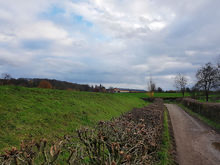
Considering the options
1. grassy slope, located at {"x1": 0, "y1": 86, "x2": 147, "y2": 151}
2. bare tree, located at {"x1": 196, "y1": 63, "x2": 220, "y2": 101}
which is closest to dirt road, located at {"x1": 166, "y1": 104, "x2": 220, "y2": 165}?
grassy slope, located at {"x1": 0, "y1": 86, "x2": 147, "y2": 151}

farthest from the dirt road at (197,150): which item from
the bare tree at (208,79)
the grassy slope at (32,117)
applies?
the bare tree at (208,79)

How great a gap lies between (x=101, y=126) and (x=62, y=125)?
14.8 feet

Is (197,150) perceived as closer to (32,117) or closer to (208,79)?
(32,117)

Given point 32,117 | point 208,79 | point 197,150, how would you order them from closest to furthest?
point 32,117
point 197,150
point 208,79

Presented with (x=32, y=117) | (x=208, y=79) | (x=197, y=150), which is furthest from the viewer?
(x=208, y=79)

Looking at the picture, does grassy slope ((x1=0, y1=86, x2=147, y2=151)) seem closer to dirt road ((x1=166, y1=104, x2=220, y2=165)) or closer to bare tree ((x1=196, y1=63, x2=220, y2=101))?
dirt road ((x1=166, y1=104, x2=220, y2=165))

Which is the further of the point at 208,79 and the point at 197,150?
the point at 208,79

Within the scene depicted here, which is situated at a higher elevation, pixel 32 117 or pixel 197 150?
pixel 32 117

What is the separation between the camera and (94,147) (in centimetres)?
251

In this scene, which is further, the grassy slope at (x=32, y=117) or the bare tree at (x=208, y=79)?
the bare tree at (x=208, y=79)

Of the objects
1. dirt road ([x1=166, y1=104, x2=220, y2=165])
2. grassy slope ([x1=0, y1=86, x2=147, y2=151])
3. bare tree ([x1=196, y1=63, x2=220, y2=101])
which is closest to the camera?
grassy slope ([x1=0, y1=86, x2=147, y2=151])

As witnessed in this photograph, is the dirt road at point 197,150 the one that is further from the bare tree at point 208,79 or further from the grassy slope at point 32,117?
the bare tree at point 208,79

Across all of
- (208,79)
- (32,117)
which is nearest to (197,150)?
(32,117)

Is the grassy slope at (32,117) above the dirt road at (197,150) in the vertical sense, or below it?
above
